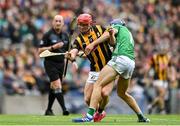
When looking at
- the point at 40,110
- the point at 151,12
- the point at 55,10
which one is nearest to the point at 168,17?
the point at 151,12

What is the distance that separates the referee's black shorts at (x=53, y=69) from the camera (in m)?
20.6

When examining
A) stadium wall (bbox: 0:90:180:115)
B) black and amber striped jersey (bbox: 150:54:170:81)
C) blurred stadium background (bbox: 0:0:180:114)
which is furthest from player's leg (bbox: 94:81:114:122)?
black and amber striped jersey (bbox: 150:54:170:81)

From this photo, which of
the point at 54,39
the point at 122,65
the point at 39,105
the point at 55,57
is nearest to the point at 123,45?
the point at 122,65

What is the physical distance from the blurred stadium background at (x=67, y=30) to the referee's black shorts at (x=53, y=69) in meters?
4.54

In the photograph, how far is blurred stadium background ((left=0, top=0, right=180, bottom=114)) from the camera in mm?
26345

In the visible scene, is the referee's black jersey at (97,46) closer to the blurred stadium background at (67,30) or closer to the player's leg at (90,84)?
the player's leg at (90,84)

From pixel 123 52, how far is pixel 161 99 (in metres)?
10.9

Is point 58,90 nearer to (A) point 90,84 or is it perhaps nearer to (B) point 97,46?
(A) point 90,84

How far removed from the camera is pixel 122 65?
1589 centimetres

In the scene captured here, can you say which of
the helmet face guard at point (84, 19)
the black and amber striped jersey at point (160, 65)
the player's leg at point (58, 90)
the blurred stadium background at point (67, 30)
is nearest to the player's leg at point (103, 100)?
the helmet face guard at point (84, 19)

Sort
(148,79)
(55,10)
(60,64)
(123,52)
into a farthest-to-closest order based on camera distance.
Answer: (55,10) → (148,79) → (60,64) → (123,52)

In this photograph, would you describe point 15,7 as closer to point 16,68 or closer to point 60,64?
point 16,68

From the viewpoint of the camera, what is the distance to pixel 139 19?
108 ft

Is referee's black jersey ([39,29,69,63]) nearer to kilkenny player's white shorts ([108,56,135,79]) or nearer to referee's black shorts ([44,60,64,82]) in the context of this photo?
referee's black shorts ([44,60,64,82])
